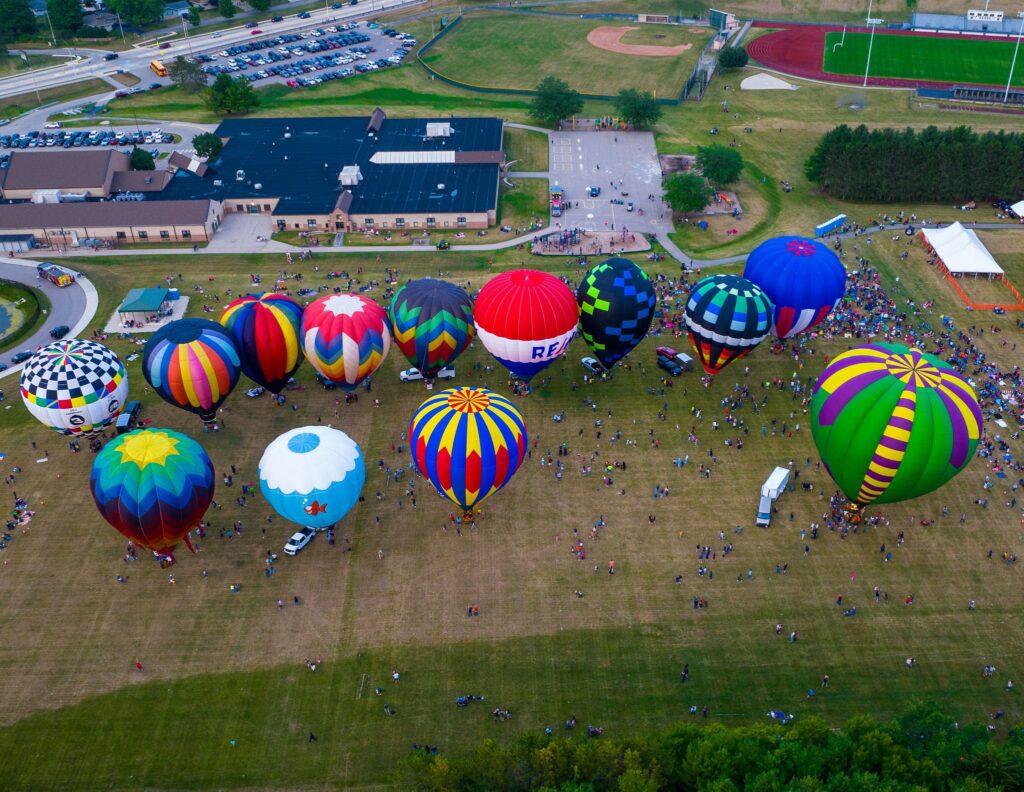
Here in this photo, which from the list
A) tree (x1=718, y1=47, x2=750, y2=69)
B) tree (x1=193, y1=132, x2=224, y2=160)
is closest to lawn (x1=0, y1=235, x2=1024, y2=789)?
tree (x1=193, y1=132, x2=224, y2=160)

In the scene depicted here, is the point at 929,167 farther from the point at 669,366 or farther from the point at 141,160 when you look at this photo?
the point at 141,160

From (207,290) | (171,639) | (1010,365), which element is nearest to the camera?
(171,639)

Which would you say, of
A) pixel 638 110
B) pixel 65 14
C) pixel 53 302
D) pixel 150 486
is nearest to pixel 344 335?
pixel 150 486

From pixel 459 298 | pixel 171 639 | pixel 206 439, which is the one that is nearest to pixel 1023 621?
pixel 459 298

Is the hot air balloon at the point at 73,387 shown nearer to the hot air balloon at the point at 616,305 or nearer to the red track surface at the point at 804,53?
the hot air balloon at the point at 616,305

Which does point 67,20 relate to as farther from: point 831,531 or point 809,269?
point 831,531

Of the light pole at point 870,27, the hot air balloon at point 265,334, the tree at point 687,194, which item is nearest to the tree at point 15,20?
the hot air balloon at point 265,334
